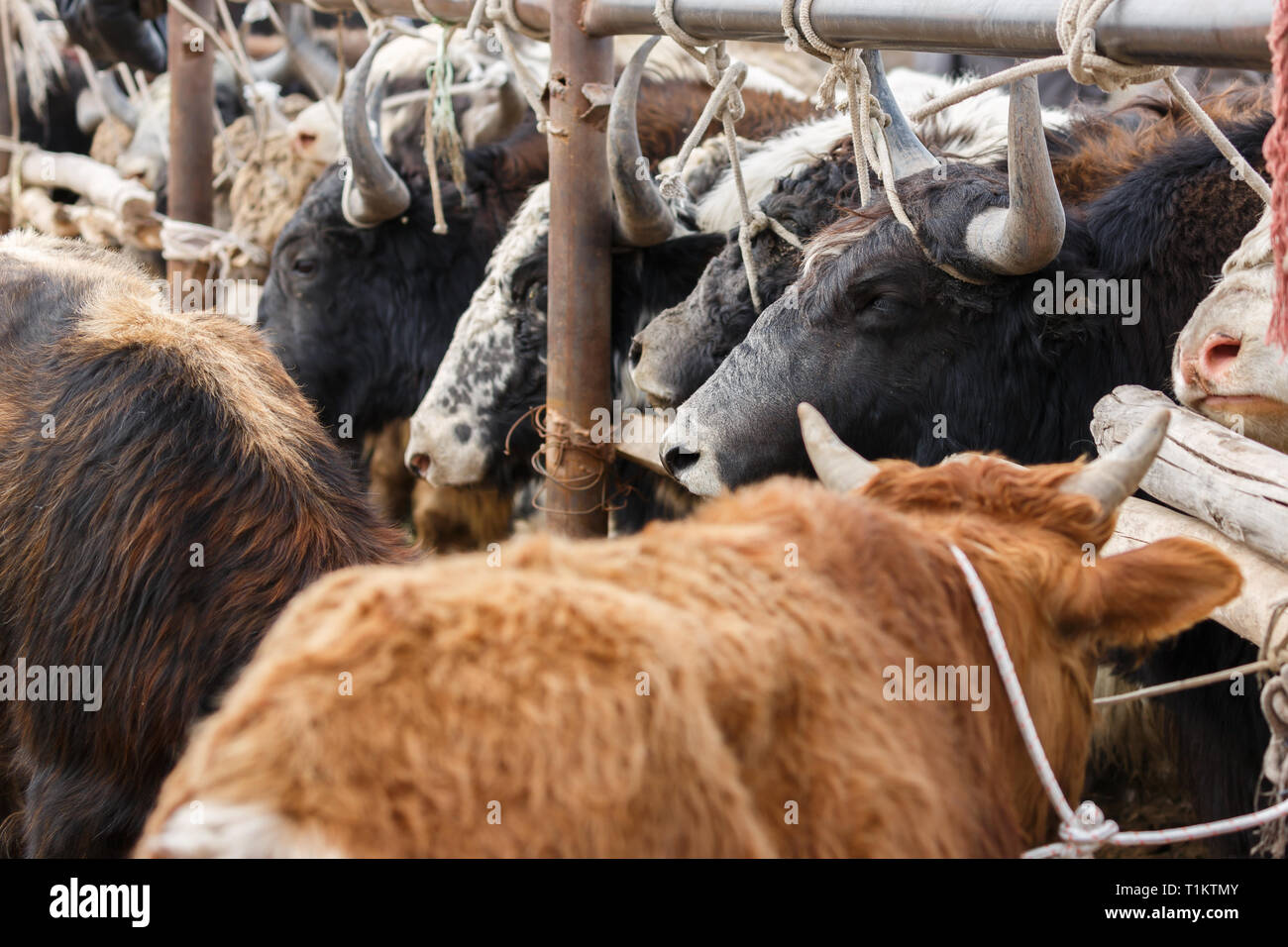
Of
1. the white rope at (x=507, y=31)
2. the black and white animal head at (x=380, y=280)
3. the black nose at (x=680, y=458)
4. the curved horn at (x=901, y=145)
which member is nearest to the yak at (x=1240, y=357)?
the curved horn at (x=901, y=145)

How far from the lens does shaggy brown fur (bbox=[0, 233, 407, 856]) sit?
224cm

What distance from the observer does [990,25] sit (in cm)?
221

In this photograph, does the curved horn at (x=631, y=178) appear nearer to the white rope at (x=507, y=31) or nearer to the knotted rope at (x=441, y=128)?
the white rope at (x=507, y=31)

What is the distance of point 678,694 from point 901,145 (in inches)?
83.4

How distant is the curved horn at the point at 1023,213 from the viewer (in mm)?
2422

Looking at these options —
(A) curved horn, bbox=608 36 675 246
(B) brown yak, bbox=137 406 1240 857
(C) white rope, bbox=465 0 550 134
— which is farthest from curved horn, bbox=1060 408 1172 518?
(C) white rope, bbox=465 0 550 134

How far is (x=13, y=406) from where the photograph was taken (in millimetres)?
2795

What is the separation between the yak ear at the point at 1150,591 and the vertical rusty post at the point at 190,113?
416cm

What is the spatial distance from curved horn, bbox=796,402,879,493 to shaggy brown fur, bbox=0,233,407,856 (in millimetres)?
928

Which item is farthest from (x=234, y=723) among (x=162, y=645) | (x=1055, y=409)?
(x=1055, y=409)

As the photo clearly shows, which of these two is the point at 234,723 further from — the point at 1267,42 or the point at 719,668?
the point at 1267,42

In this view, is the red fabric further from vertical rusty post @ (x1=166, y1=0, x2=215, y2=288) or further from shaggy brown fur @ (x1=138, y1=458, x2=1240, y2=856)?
vertical rusty post @ (x1=166, y1=0, x2=215, y2=288)
